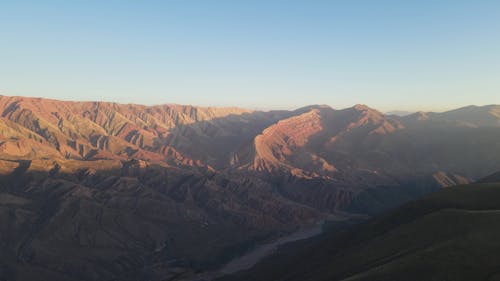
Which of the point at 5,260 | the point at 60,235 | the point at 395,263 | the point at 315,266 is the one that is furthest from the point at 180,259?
the point at 395,263

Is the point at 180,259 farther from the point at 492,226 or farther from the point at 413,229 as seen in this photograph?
the point at 492,226

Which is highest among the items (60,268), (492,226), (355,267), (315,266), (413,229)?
(492,226)

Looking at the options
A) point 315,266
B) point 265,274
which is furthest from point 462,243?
point 265,274

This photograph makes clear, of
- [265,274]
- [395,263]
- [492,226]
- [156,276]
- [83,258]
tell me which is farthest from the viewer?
[83,258]

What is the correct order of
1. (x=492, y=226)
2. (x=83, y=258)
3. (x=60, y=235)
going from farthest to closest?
1. (x=60, y=235)
2. (x=83, y=258)
3. (x=492, y=226)

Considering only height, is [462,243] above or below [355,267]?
above

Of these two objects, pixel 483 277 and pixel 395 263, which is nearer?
pixel 483 277
